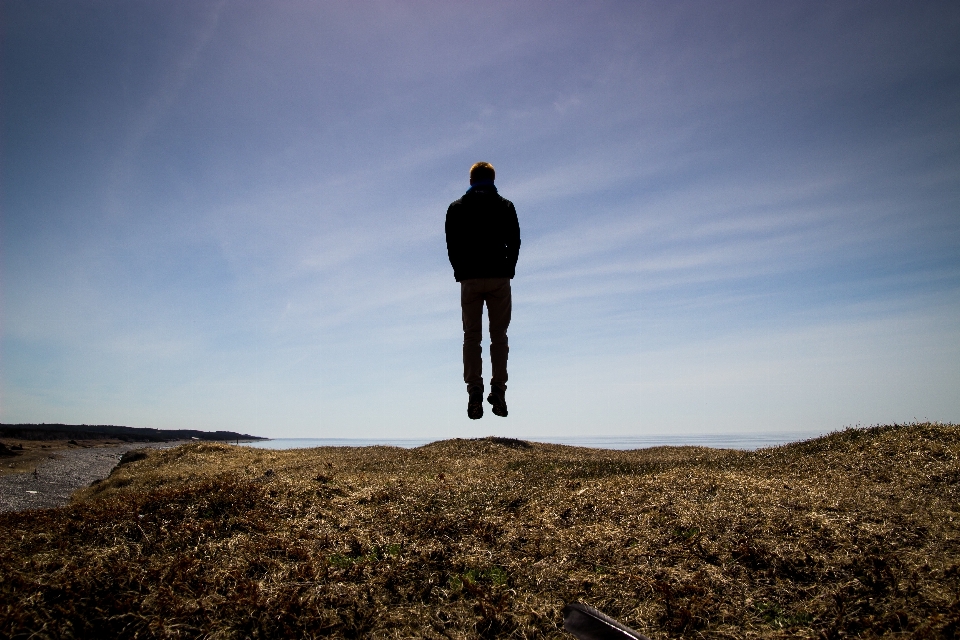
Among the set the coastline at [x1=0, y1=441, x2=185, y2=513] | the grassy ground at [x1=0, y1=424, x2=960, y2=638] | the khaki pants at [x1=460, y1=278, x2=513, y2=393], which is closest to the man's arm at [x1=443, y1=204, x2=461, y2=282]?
the khaki pants at [x1=460, y1=278, x2=513, y2=393]

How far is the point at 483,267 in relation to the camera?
11.0m

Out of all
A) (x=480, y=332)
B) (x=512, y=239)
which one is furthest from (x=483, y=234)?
→ (x=480, y=332)

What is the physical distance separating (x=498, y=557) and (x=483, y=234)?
6.29 m

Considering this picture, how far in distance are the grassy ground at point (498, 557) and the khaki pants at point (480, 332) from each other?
8.47 ft

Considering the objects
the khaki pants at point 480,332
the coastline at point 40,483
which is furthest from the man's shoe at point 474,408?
the coastline at point 40,483

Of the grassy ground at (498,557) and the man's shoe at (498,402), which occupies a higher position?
the man's shoe at (498,402)

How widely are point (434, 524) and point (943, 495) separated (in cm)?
715

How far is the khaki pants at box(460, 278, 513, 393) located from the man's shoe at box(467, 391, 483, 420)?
0.15 m

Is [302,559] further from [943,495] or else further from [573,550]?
[943,495]

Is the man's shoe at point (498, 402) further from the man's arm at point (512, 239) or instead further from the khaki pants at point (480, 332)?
the man's arm at point (512, 239)

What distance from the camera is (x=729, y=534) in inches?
260

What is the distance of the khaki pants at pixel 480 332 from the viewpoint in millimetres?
11312

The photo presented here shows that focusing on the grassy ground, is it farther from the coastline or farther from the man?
the coastline

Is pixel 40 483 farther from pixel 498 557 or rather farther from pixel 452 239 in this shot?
pixel 498 557
